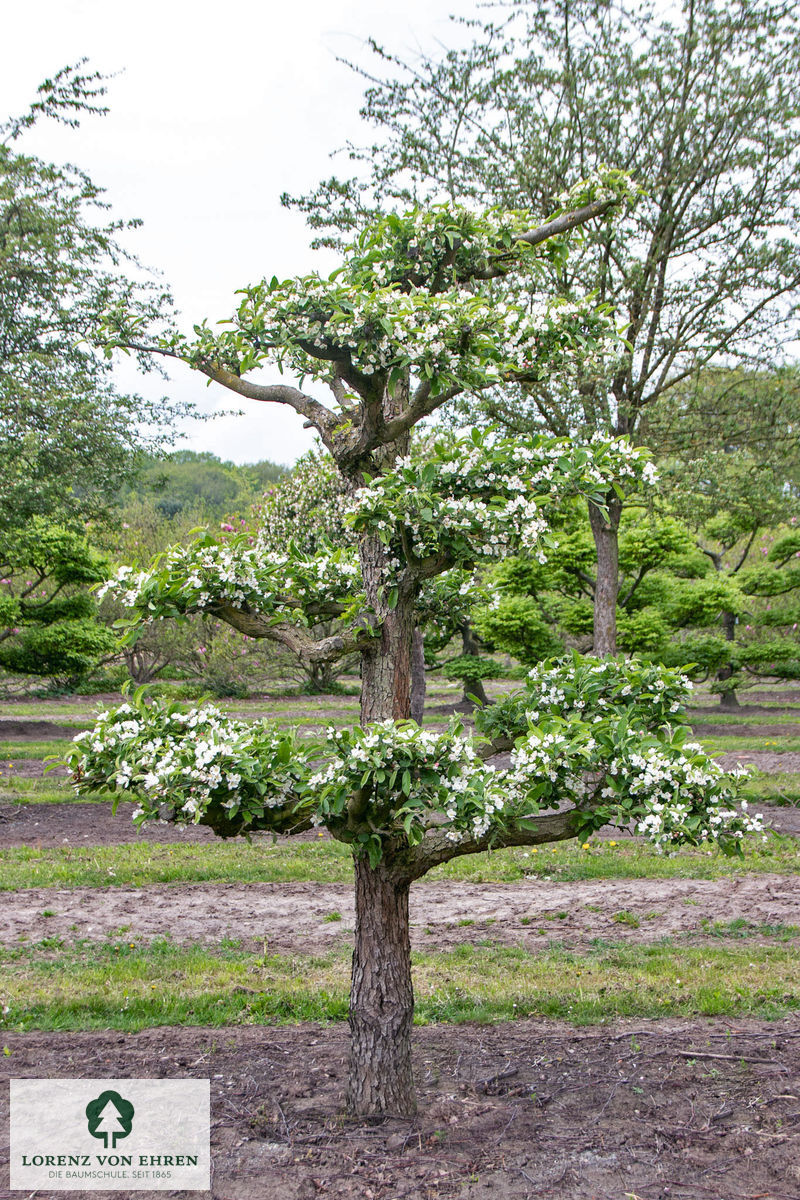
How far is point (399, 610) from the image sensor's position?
13.9 ft

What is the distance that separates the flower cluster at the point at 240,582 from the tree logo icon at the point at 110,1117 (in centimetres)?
204

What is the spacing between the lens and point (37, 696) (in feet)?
75.9

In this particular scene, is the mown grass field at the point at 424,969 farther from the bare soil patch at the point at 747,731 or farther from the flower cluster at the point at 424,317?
the bare soil patch at the point at 747,731

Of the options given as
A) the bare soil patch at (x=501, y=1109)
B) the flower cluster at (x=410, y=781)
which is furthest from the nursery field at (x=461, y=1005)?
the flower cluster at (x=410, y=781)

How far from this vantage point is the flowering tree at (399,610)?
329cm

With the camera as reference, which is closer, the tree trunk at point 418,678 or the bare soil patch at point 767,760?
the bare soil patch at point 767,760

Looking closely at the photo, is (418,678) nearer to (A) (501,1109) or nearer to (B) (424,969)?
(B) (424,969)

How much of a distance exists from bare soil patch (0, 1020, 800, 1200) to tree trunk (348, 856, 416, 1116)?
123 mm

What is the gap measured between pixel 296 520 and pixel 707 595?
7937 millimetres

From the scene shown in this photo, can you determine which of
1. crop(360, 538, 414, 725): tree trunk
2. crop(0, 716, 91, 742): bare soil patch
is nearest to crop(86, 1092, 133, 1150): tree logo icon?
crop(360, 538, 414, 725): tree trunk

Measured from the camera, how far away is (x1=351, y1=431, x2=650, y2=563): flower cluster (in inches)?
146

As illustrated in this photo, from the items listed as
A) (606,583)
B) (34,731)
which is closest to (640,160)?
Answer: (606,583)

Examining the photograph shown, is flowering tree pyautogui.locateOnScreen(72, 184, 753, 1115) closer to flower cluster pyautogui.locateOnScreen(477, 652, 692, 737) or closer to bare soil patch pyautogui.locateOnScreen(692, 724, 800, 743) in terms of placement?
flower cluster pyautogui.locateOnScreen(477, 652, 692, 737)

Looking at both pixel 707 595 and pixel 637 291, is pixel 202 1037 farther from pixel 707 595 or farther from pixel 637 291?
pixel 707 595
